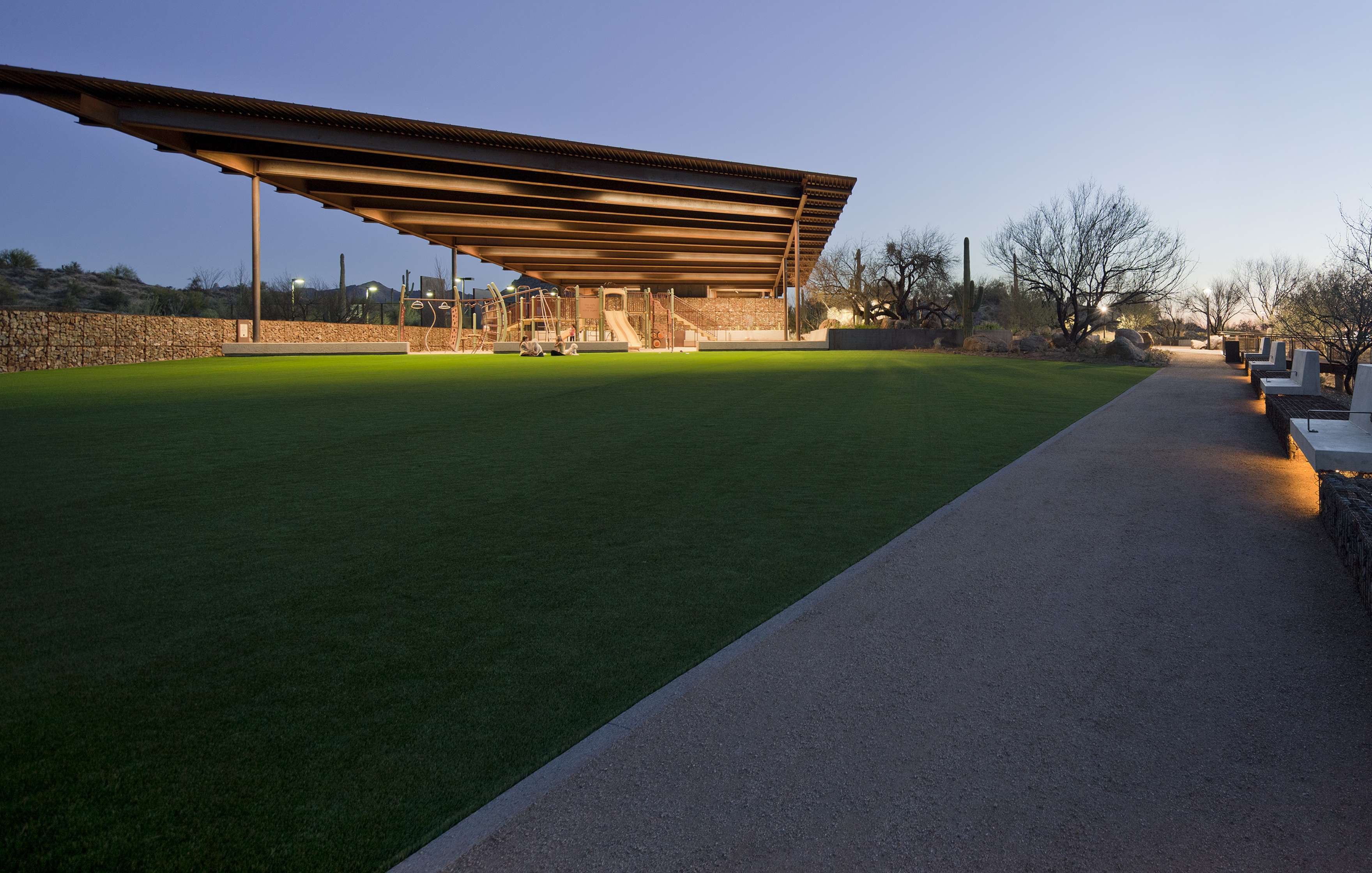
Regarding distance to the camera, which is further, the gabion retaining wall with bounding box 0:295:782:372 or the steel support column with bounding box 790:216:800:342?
the steel support column with bounding box 790:216:800:342

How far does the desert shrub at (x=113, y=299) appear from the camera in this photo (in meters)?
55.6

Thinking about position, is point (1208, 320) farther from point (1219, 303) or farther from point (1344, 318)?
point (1344, 318)

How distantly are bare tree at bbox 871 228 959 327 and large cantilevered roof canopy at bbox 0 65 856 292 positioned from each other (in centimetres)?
611

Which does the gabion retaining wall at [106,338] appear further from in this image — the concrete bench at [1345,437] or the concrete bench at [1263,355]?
the concrete bench at [1263,355]

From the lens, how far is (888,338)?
39906 millimetres

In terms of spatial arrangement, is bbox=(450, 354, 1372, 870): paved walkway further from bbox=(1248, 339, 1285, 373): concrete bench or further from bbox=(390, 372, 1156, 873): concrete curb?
bbox=(1248, 339, 1285, 373): concrete bench

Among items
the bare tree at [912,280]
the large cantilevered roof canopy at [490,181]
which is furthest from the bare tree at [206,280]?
the bare tree at [912,280]

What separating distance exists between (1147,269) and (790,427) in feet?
95.2

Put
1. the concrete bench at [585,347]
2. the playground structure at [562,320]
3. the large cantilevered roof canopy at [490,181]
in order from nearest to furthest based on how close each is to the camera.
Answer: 1. the large cantilevered roof canopy at [490,181]
2. the concrete bench at [585,347]
3. the playground structure at [562,320]

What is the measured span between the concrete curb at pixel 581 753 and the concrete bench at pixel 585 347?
94.1 ft

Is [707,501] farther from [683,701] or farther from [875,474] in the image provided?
[683,701]

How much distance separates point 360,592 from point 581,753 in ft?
6.52

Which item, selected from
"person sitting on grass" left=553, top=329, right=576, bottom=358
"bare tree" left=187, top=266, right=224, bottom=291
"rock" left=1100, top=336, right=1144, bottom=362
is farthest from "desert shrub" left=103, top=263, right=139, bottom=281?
"rock" left=1100, top=336, right=1144, bottom=362

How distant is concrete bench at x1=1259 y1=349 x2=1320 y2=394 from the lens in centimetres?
1065
